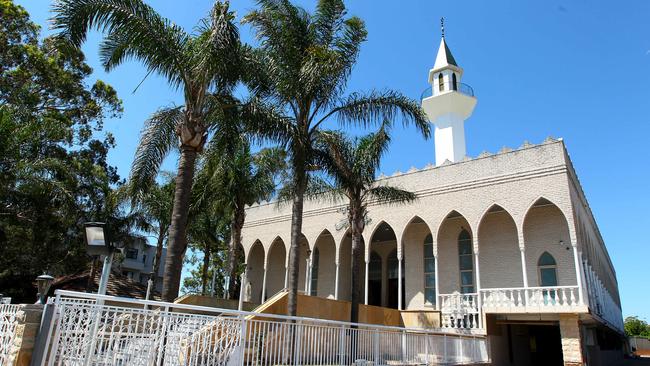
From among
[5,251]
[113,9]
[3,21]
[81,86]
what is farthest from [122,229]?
[113,9]

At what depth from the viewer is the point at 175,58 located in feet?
32.1

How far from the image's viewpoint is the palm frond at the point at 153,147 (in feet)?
34.3

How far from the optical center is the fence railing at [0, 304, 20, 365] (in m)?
4.82

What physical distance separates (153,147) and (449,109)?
780 inches

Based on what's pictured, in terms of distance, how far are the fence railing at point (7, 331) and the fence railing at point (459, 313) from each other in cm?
1461

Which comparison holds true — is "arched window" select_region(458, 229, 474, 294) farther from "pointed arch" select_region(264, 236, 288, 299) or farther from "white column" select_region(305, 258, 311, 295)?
"pointed arch" select_region(264, 236, 288, 299)

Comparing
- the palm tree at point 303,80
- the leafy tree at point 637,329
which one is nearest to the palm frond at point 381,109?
the palm tree at point 303,80

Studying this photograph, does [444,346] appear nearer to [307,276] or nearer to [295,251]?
[295,251]

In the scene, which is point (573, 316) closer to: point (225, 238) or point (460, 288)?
point (460, 288)

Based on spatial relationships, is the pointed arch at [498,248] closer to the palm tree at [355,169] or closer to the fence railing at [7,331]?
the palm tree at [355,169]

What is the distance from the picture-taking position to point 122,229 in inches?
935

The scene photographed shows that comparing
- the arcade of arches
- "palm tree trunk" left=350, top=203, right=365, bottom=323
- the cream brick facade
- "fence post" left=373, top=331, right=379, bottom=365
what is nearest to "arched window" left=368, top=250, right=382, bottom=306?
the arcade of arches

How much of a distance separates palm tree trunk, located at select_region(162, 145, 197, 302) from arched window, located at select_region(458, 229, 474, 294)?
13968 mm

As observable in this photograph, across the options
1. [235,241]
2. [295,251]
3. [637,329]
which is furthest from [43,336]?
[637,329]
